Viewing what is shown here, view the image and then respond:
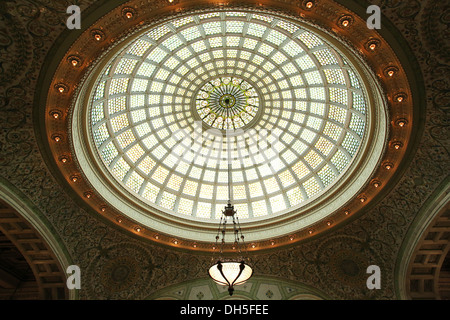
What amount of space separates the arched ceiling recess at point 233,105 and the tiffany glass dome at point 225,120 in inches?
2.6

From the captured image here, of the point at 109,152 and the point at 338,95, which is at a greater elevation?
the point at 338,95

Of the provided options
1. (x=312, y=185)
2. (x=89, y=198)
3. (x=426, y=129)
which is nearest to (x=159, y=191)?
(x=89, y=198)

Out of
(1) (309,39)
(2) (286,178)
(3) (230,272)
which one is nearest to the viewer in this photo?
(3) (230,272)

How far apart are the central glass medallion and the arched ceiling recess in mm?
72

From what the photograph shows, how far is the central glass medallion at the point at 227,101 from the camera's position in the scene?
53.5ft

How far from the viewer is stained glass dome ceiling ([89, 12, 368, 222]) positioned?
13.3 m

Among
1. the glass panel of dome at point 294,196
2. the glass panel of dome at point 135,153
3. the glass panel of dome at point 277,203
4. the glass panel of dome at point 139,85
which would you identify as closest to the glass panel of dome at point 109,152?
the glass panel of dome at point 135,153

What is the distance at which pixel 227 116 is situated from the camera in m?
15.9

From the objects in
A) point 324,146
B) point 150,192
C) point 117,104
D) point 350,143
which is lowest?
point 150,192

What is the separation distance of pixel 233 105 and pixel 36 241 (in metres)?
10.7

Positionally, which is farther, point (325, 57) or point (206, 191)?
point (206, 191)

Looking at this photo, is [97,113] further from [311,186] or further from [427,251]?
[427,251]

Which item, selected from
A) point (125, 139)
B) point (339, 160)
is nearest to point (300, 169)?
point (339, 160)

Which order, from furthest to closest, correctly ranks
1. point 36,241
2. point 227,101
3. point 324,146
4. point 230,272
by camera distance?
point 227,101
point 324,146
point 36,241
point 230,272
